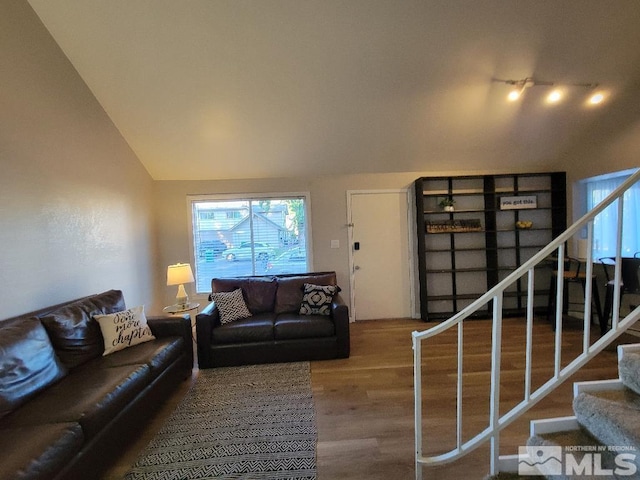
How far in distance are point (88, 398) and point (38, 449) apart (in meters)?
0.42

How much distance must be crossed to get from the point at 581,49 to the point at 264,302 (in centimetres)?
414

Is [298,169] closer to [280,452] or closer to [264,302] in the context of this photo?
[264,302]

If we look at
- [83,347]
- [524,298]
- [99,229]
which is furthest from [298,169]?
[524,298]

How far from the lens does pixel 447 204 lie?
174 inches

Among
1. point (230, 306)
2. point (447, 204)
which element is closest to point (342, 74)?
point (447, 204)

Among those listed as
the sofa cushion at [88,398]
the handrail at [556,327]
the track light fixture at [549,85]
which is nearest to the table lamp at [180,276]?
the sofa cushion at [88,398]

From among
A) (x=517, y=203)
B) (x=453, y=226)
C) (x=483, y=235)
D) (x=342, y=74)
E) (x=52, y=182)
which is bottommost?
(x=483, y=235)

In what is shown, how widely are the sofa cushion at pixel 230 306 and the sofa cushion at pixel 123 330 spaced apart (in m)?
0.78

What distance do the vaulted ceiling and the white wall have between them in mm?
267

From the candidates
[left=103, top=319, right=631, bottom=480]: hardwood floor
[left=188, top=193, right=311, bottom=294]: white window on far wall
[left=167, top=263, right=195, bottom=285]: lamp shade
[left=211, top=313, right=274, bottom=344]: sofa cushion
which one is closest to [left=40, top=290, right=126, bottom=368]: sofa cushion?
[left=103, top=319, right=631, bottom=480]: hardwood floor

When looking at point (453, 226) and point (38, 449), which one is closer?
point (38, 449)

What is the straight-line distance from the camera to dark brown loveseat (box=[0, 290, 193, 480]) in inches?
58.5

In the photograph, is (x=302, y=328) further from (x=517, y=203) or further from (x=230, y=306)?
(x=517, y=203)

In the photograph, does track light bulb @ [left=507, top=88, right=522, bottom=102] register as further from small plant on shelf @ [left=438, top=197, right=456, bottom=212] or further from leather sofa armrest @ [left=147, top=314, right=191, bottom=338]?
leather sofa armrest @ [left=147, top=314, right=191, bottom=338]
